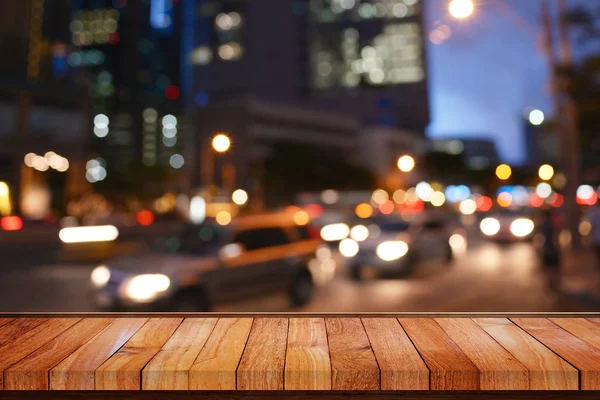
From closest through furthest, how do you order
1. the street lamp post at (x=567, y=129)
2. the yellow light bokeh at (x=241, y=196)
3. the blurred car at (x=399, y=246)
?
1. the blurred car at (x=399, y=246)
2. the street lamp post at (x=567, y=129)
3. the yellow light bokeh at (x=241, y=196)

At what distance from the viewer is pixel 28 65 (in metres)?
52.8

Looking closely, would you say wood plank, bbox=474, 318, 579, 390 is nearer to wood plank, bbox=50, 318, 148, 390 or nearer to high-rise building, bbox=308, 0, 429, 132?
wood plank, bbox=50, 318, 148, 390

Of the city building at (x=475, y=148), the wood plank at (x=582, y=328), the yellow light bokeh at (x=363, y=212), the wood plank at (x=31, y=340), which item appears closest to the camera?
the wood plank at (x=31, y=340)

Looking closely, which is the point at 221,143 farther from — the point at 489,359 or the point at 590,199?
the point at 590,199

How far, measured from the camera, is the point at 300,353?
8.04 ft

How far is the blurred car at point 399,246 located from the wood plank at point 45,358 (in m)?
10.9

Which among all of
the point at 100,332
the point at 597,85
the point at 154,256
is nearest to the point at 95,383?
the point at 100,332

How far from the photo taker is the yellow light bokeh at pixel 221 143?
6.13m

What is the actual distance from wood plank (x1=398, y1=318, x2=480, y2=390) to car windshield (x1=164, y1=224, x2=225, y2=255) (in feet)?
18.2

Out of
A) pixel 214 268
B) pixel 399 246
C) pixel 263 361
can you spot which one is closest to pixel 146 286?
pixel 214 268

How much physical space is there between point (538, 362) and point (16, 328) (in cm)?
263

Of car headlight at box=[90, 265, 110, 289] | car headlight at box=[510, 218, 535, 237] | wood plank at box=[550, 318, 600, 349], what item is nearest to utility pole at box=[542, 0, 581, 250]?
car headlight at box=[510, 218, 535, 237]

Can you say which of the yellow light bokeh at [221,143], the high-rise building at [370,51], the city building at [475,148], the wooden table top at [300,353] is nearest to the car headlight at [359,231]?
the yellow light bokeh at [221,143]

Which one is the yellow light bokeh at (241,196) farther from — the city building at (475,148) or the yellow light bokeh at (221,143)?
the city building at (475,148)
